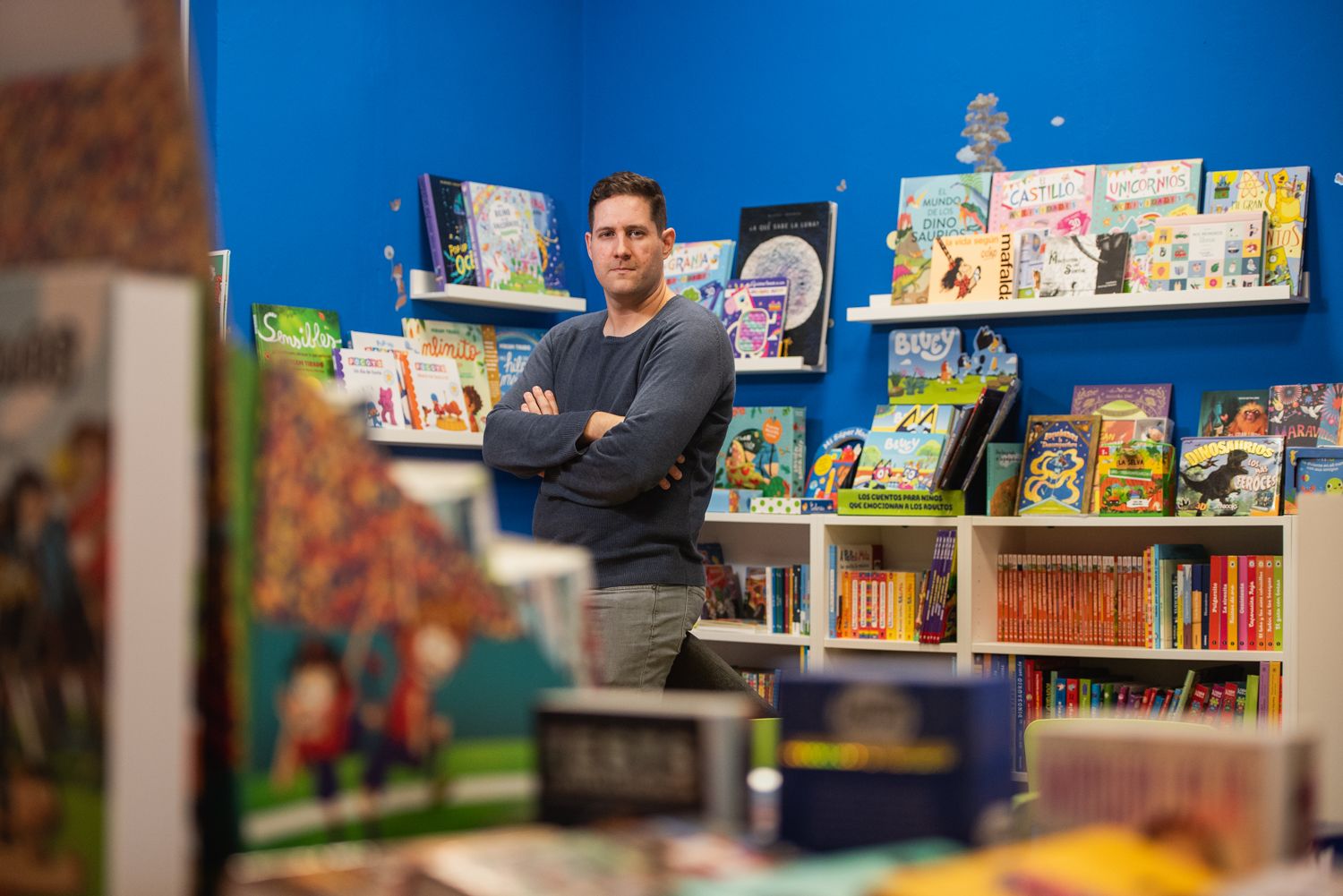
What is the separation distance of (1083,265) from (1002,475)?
24.6 inches

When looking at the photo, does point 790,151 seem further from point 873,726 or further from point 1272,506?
point 873,726

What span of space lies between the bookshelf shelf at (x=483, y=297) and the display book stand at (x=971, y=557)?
85cm

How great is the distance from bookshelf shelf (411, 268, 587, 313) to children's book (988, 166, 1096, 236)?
4.49 feet

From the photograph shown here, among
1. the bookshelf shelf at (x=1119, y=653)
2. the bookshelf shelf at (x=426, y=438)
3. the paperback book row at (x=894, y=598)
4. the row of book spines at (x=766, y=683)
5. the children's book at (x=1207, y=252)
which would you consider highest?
the children's book at (x=1207, y=252)

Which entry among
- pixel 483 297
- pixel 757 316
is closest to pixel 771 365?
pixel 757 316

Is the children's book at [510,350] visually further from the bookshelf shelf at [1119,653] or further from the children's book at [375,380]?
the bookshelf shelf at [1119,653]

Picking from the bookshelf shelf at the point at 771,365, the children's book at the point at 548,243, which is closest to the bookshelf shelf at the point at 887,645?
the bookshelf shelf at the point at 771,365

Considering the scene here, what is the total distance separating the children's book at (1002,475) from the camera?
4.06 m

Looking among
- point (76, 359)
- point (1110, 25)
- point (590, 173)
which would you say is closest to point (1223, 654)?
point (1110, 25)

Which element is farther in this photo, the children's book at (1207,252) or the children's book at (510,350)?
the children's book at (510,350)

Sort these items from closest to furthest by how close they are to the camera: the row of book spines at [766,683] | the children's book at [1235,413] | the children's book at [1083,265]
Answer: the children's book at [1235,413] → the children's book at [1083,265] → the row of book spines at [766,683]

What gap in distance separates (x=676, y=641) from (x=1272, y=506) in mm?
1681

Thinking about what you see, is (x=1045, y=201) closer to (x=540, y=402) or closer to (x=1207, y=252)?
(x=1207, y=252)

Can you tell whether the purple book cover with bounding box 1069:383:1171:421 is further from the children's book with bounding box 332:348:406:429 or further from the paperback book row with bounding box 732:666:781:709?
the children's book with bounding box 332:348:406:429
